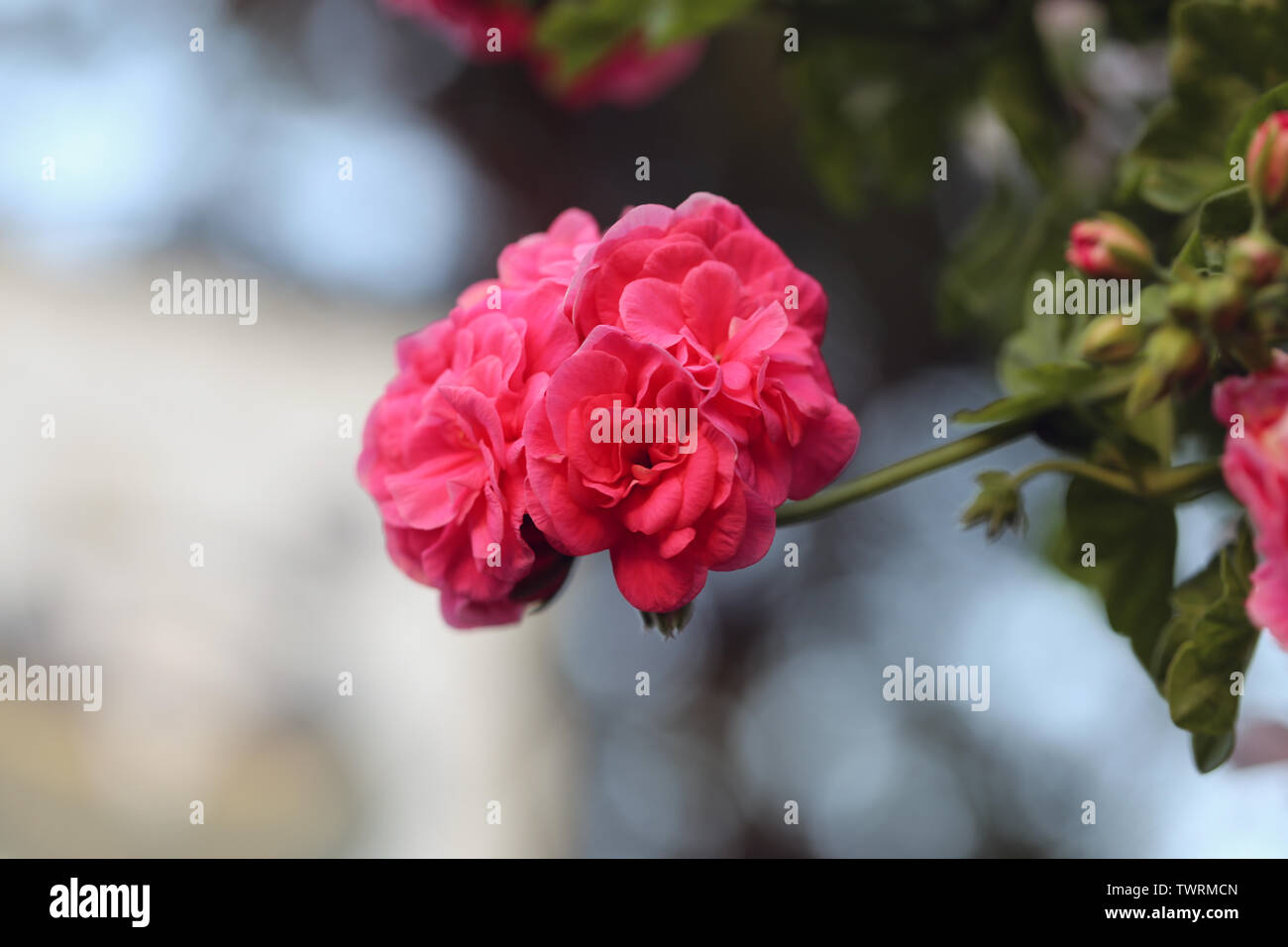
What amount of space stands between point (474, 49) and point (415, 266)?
577 millimetres

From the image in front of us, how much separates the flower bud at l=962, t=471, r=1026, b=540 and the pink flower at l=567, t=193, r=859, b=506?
0.07 metres

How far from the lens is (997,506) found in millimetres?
372

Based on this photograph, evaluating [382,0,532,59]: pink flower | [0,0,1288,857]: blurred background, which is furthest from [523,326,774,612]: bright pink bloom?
[0,0,1288,857]: blurred background

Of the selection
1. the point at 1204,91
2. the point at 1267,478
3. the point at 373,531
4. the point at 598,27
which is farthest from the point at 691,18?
the point at 373,531

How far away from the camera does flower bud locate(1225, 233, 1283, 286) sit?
0.95ft

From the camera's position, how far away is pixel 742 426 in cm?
31

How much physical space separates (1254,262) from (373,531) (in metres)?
1.26

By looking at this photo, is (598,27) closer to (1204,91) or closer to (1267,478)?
(1204,91)

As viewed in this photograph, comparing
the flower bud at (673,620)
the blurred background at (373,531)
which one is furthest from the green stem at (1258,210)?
the blurred background at (373,531)

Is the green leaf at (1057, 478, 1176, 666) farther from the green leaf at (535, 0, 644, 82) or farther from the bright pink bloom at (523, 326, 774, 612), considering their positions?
the green leaf at (535, 0, 644, 82)

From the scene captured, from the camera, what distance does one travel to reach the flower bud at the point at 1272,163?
0.30 metres
